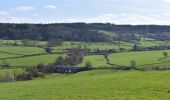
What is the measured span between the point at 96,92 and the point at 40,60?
339 ft

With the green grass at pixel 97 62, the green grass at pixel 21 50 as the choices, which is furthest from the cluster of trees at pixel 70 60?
the green grass at pixel 21 50

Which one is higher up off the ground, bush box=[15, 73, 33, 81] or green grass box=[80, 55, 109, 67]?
bush box=[15, 73, 33, 81]

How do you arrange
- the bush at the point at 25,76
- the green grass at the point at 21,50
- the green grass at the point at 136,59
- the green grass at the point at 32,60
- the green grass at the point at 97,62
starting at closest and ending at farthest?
the bush at the point at 25,76 < the green grass at the point at 97,62 < the green grass at the point at 136,59 < the green grass at the point at 32,60 < the green grass at the point at 21,50

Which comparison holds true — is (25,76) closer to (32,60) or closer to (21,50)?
(32,60)

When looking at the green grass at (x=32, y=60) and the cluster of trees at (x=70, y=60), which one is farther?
the green grass at (x=32, y=60)

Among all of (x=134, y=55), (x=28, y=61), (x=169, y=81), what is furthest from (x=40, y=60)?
(x=169, y=81)

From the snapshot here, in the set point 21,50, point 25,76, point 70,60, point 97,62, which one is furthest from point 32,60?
point 25,76

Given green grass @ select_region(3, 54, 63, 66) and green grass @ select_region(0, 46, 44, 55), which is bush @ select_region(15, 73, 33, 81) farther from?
green grass @ select_region(0, 46, 44, 55)

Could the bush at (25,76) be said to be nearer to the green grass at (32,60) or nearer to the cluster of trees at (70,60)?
the cluster of trees at (70,60)

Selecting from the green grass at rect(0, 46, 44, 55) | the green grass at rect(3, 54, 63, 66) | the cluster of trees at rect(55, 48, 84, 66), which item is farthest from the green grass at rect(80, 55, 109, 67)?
the green grass at rect(0, 46, 44, 55)

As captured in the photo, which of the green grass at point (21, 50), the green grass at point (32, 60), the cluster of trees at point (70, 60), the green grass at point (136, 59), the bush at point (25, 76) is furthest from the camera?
the green grass at point (21, 50)

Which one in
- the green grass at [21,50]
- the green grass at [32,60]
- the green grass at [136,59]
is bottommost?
the green grass at [32,60]

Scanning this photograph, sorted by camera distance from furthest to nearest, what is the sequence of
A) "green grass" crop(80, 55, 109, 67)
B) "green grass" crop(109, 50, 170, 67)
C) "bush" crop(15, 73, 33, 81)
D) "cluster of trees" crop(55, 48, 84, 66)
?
"cluster of trees" crop(55, 48, 84, 66), "green grass" crop(109, 50, 170, 67), "green grass" crop(80, 55, 109, 67), "bush" crop(15, 73, 33, 81)

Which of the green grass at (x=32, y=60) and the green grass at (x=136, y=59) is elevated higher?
the green grass at (x=136, y=59)
